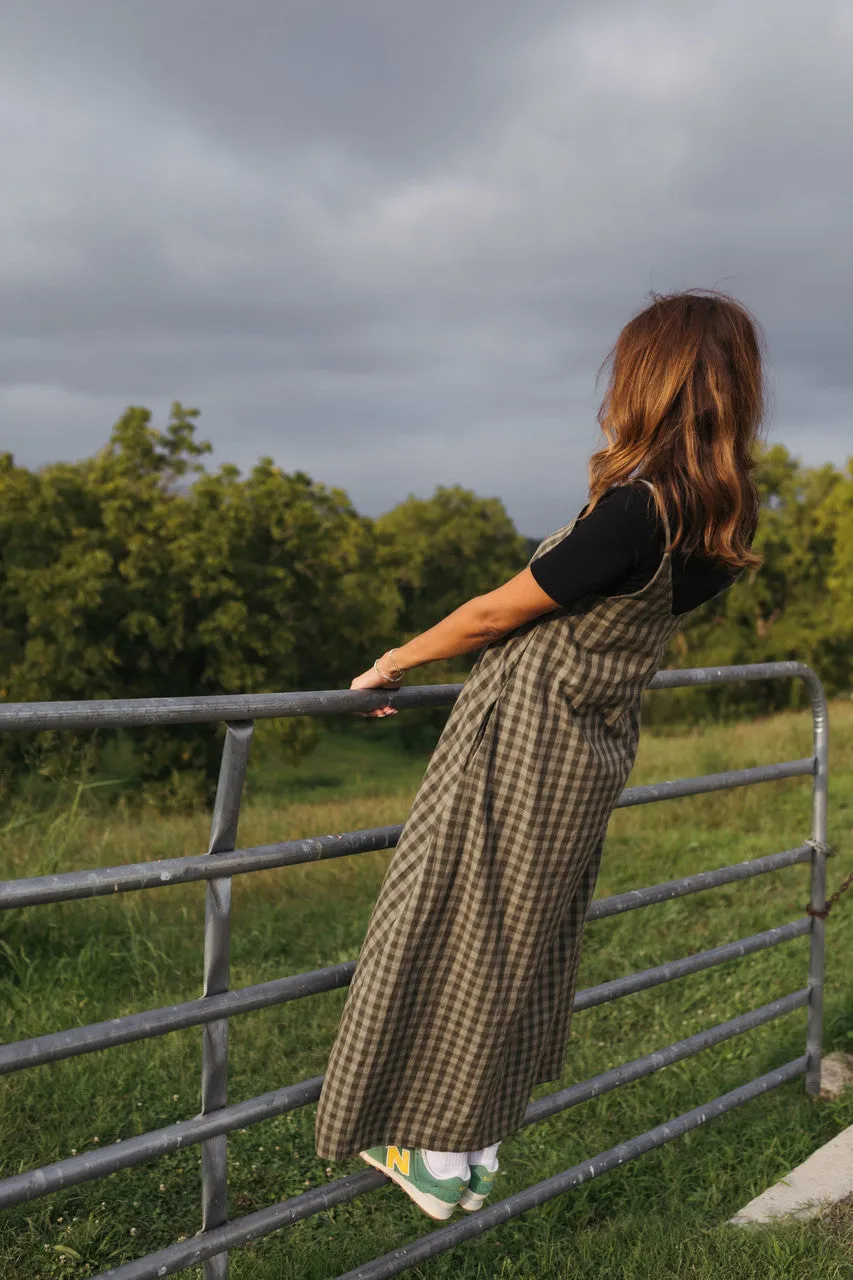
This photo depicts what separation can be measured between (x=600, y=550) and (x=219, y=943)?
870mm

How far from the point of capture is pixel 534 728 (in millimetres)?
2016

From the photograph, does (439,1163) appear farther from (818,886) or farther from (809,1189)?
(818,886)

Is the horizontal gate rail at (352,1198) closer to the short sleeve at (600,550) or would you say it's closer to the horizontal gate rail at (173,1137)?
the horizontal gate rail at (173,1137)

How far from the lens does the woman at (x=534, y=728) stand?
1.99 meters

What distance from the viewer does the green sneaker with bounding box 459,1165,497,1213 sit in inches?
87.7

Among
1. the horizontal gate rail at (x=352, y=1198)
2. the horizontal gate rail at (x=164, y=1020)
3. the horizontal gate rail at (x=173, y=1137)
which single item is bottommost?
the horizontal gate rail at (x=352, y=1198)

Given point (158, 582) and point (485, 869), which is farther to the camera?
point (158, 582)

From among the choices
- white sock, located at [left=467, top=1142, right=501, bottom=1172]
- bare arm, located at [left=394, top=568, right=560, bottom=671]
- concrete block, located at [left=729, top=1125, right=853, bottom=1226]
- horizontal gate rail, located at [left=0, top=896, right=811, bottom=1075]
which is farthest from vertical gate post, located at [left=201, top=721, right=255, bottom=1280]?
concrete block, located at [left=729, top=1125, right=853, bottom=1226]

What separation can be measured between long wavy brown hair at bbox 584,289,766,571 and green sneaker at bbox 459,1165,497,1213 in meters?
1.18

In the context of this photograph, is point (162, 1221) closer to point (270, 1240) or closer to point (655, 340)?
point (270, 1240)

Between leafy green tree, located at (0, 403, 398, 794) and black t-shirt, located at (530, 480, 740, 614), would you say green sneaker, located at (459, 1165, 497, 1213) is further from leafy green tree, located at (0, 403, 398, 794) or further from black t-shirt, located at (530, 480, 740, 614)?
leafy green tree, located at (0, 403, 398, 794)

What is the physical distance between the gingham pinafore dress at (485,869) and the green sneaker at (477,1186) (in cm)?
9

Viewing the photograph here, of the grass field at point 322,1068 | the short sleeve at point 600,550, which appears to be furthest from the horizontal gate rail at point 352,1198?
the short sleeve at point 600,550

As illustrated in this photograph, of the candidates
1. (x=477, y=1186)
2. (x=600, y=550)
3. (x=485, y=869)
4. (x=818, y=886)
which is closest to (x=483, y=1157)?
(x=477, y=1186)
